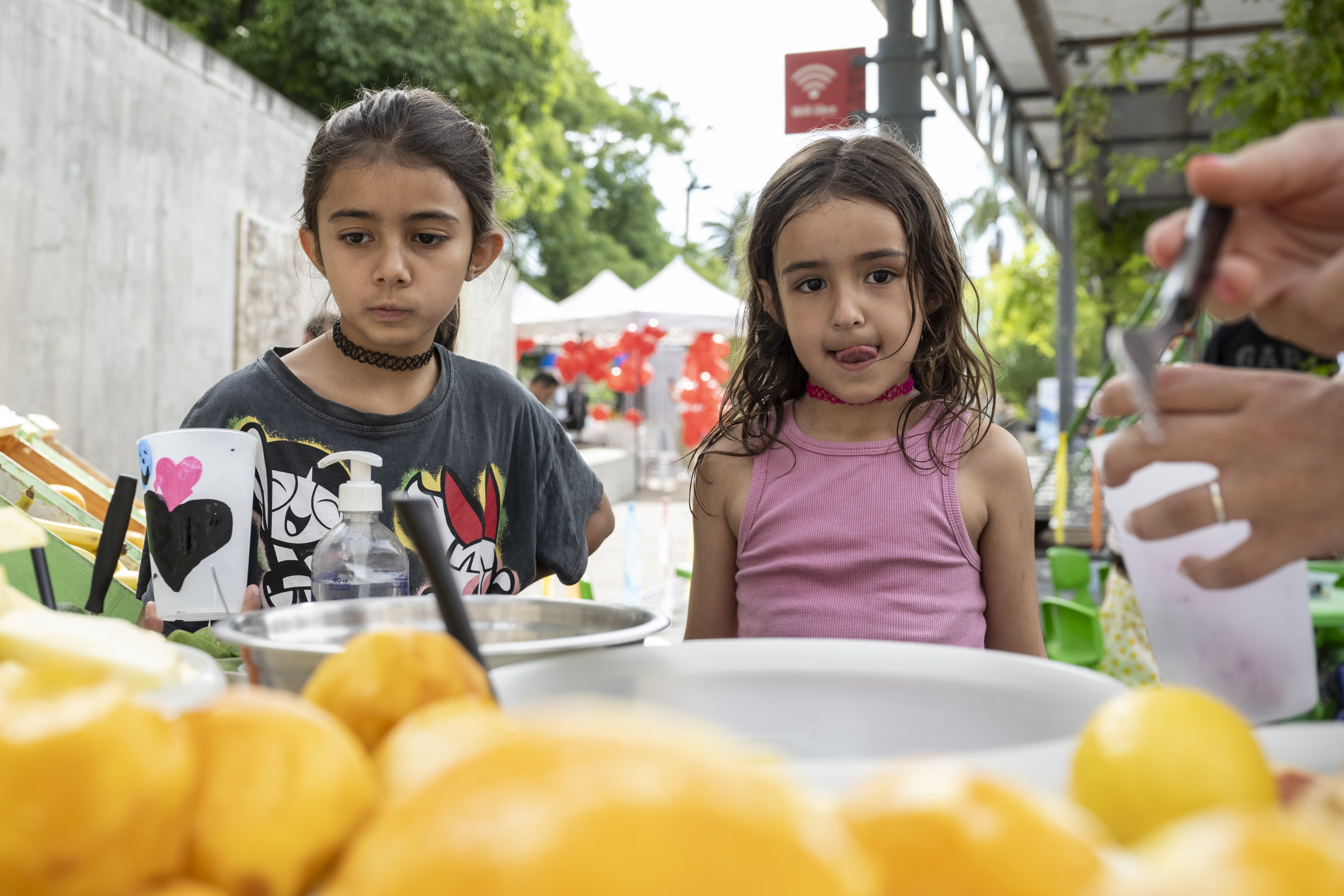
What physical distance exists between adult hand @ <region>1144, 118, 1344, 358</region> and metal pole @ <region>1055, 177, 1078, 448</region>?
1099cm

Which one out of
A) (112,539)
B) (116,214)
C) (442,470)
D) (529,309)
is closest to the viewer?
(112,539)

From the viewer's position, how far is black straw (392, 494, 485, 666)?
606 mm

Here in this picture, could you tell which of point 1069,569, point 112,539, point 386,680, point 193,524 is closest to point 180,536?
point 193,524

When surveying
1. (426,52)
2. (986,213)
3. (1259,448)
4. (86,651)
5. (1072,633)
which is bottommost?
(1072,633)

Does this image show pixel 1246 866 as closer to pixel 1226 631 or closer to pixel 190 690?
pixel 190 690

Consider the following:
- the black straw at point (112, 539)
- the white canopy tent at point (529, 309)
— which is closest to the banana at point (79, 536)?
the black straw at point (112, 539)

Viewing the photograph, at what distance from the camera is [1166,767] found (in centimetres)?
47

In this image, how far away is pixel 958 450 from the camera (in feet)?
6.15

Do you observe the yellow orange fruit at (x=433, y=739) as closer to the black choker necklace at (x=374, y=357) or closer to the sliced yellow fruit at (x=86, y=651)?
the sliced yellow fruit at (x=86, y=651)

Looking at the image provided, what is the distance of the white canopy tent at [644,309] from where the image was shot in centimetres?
1367

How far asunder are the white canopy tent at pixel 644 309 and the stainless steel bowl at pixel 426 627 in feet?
40.6

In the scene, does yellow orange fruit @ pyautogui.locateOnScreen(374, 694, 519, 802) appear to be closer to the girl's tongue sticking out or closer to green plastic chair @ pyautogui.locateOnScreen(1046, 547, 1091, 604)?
the girl's tongue sticking out

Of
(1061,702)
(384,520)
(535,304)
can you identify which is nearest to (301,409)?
(384,520)

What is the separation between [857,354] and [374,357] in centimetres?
87
